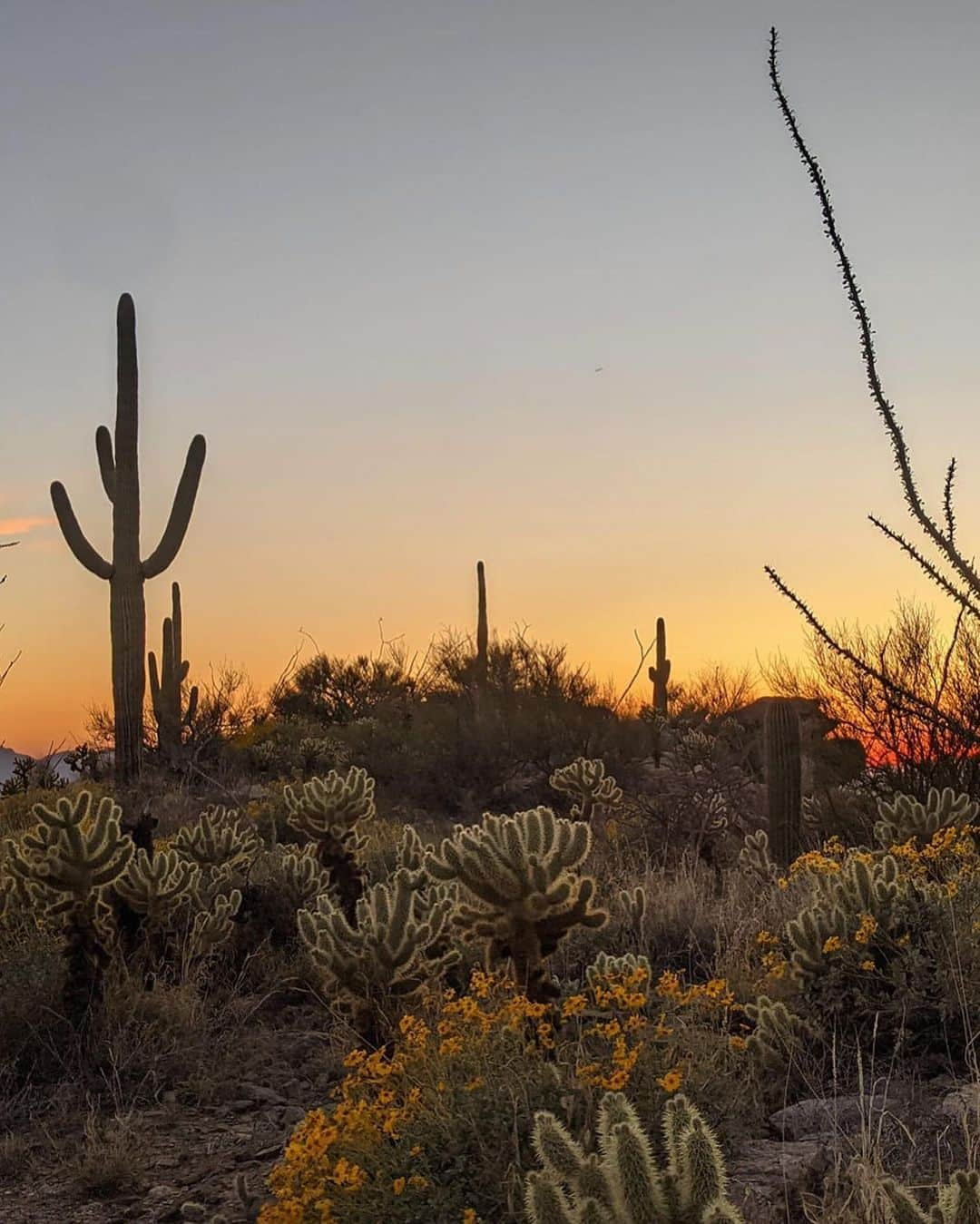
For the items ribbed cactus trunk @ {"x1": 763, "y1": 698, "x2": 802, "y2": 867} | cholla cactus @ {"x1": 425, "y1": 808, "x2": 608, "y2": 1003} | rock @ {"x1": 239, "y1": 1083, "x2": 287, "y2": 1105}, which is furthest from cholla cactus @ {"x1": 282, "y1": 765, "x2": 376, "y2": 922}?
ribbed cactus trunk @ {"x1": 763, "y1": 698, "x2": 802, "y2": 867}

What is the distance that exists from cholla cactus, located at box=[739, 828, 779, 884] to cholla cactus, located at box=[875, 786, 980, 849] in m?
0.92

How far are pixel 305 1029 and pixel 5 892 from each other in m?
2.23

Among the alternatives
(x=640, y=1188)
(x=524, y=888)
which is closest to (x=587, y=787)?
(x=524, y=888)

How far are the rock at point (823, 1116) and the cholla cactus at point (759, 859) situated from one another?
4.82m

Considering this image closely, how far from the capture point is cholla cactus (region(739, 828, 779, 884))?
429 inches

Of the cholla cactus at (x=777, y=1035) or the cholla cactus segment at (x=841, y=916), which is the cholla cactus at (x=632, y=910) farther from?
the cholla cactus at (x=777, y=1035)

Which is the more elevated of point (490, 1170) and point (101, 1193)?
point (490, 1170)

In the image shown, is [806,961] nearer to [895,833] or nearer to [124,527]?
[895,833]

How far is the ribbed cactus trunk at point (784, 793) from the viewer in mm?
12500

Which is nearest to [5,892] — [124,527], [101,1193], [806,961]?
[101,1193]

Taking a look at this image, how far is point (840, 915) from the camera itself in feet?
21.5

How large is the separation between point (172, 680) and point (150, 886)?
53.2 feet

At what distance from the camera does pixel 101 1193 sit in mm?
5363

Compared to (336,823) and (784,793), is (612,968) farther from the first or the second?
(784,793)
